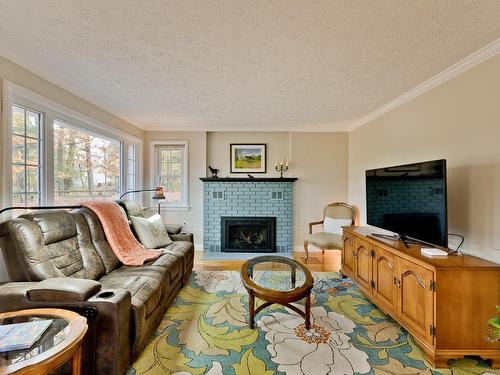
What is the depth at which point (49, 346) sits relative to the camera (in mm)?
1132

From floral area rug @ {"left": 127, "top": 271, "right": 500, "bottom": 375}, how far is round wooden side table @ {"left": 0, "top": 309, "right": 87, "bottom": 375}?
64 centimetres

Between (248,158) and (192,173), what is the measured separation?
1.14m

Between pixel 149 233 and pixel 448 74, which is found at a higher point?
pixel 448 74

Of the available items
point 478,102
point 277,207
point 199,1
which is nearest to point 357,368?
point 478,102

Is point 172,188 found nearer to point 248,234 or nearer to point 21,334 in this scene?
point 248,234

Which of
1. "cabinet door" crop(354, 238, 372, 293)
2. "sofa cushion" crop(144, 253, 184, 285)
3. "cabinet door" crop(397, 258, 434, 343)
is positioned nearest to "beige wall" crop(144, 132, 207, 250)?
"sofa cushion" crop(144, 253, 184, 285)

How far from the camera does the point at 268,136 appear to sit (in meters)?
4.75

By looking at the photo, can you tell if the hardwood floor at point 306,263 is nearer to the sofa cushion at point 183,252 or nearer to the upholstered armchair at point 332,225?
the upholstered armchair at point 332,225

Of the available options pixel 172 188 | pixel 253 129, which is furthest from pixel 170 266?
pixel 253 129

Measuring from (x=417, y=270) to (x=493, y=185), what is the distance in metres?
0.93

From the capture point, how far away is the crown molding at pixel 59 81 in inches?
80.8

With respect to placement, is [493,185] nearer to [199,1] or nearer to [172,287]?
[199,1]

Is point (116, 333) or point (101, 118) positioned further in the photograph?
point (101, 118)

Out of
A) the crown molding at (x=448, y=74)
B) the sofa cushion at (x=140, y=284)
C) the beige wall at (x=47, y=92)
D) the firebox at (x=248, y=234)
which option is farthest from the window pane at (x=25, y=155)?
the crown molding at (x=448, y=74)
